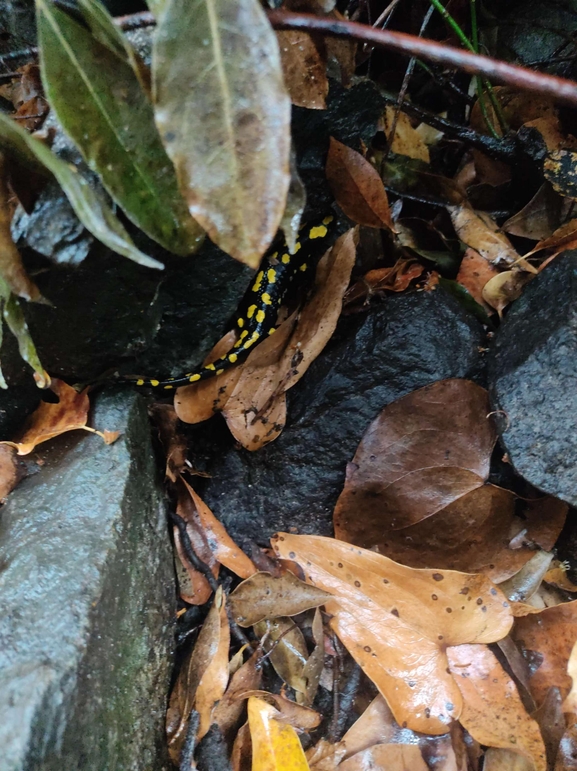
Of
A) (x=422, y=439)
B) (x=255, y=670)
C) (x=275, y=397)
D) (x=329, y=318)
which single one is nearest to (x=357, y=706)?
(x=255, y=670)

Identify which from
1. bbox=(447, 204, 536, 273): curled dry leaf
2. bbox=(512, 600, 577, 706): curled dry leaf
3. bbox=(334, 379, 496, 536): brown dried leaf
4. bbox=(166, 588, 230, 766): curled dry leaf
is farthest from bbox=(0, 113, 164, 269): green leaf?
bbox=(512, 600, 577, 706): curled dry leaf

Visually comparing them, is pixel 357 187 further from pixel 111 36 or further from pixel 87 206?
pixel 87 206

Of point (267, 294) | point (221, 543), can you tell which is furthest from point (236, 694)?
point (267, 294)

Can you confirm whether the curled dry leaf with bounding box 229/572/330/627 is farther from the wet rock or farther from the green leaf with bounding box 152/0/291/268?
the green leaf with bounding box 152/0/291/268

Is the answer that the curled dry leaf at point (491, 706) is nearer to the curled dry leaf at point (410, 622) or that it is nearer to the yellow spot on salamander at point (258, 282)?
the curled dry leaf at point (410, 622)

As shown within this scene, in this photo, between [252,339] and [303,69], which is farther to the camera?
[252,339]

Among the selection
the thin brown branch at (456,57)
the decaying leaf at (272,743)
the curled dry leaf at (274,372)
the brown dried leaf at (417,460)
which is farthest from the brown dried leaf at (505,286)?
the decaying leaf at (272,743)
